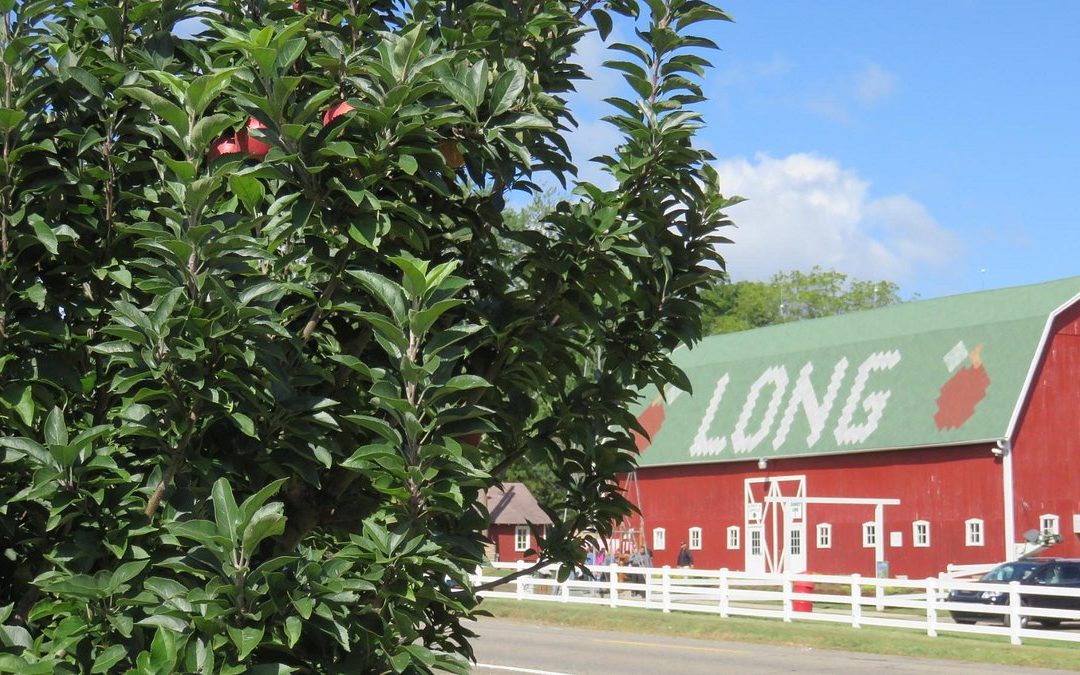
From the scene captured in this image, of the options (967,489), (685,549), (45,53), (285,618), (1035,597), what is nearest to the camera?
(285,618)

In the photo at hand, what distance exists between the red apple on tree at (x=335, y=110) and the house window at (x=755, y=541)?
149 ft

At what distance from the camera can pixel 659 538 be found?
174ft

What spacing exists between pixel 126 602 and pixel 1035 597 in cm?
2892

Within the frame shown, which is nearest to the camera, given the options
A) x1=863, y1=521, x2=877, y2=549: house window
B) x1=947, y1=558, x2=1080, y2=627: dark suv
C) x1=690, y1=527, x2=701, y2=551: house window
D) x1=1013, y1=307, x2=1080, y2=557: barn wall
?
x1=947, y1=558, x2=1080, y2=627: dark suv

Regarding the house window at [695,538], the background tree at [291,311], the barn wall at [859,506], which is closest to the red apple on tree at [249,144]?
the background tree at [291,311]

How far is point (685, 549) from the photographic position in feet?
152

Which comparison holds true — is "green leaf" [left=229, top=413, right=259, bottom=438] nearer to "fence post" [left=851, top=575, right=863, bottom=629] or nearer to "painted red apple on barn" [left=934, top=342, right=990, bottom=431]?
"fence post" [left=851, top=575, right=863, bottom=629]

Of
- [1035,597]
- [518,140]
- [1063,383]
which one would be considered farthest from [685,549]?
[518,140]

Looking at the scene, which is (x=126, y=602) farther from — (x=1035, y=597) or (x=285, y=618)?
(x=1035, y=597)

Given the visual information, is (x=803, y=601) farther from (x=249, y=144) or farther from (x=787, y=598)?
(x=249, y=144)

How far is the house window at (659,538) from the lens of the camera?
52688mm

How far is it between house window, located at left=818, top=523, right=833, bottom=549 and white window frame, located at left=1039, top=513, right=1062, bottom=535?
7.30m

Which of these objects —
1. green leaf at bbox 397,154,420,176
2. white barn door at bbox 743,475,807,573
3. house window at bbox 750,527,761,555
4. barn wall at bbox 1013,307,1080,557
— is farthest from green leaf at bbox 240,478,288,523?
house window at bbox 750,527,761,555

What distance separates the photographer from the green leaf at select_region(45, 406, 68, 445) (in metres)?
3.12
